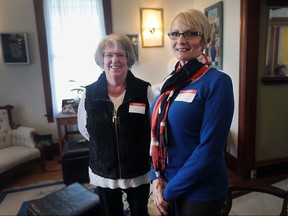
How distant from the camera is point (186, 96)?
2.73 feet

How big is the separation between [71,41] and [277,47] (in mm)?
2768

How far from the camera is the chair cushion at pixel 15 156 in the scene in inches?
99.4

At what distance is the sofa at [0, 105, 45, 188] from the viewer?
2.60m

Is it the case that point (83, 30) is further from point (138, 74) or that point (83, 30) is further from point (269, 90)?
point (269, 90)

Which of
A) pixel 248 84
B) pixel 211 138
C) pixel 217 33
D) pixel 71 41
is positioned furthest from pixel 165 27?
pixel 211 138

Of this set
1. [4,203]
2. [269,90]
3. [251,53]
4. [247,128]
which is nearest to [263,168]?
[247,128]

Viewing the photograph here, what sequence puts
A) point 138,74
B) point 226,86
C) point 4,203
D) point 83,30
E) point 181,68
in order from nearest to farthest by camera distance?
point 226,86, point 181,68, point 4,203, point 83,30, point 138,74

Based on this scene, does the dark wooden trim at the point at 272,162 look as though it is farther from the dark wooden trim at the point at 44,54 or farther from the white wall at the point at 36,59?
the dark wooden trim at the point at 44,54

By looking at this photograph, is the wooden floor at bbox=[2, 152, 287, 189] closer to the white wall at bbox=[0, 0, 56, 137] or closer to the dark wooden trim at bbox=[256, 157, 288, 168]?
the dark wooden trim at bbox=[256, 157, 288, 168]

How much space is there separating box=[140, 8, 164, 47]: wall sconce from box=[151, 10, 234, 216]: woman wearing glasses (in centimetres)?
284

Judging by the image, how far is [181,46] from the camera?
2.85 ft

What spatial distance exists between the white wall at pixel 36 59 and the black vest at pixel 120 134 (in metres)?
1.83

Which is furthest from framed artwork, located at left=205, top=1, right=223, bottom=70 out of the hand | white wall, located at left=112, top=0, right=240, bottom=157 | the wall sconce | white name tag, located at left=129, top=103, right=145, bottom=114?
the hand

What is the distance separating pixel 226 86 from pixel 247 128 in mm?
1920
